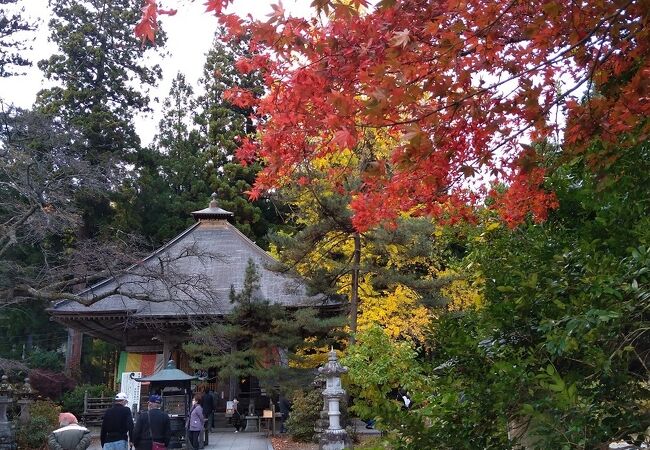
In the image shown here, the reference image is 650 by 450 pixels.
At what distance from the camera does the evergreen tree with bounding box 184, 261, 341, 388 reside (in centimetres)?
1733

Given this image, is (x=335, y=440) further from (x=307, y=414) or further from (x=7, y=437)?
(x=7, y=437)

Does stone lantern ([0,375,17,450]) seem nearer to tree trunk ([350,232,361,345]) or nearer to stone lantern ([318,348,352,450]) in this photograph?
stone lantern ([318,348,352,450])

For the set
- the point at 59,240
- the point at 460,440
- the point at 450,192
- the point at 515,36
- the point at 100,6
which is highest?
the point at 100,6

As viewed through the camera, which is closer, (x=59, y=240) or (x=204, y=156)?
(x=59, y=240)

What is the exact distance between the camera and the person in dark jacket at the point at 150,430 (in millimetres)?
9016

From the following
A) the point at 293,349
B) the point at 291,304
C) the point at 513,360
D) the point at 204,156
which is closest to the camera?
the point at 513,360

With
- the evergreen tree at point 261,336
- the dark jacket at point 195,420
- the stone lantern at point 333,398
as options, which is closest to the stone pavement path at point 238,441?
the evergreen tree at point 261,336

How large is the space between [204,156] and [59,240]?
858 cm

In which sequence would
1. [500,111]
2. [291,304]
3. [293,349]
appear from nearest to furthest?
1. [500,111]
2. [293,349]
3. [291,304]

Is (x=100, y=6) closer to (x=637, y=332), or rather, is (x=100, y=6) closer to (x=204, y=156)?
(x=204, y=156)

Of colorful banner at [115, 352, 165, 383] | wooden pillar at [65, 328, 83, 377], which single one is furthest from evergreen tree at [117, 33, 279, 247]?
colorful banner at [115, 352, 165, 383]

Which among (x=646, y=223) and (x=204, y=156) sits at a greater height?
(x=204, y=156)

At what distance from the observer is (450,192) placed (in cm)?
635

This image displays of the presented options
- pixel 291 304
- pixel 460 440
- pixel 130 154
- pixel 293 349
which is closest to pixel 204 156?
pixel 130 154
